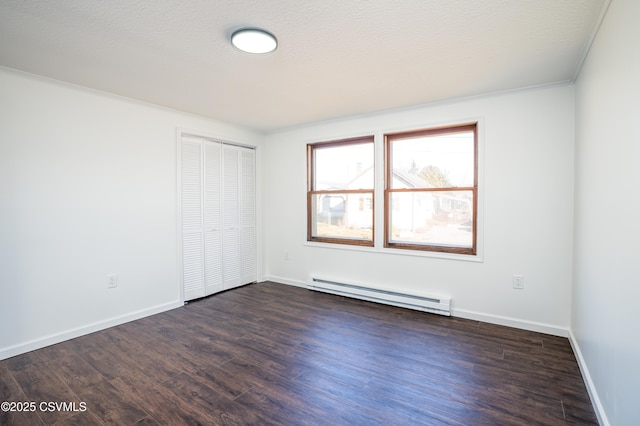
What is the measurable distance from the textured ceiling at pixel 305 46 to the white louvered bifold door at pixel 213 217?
1061 mm

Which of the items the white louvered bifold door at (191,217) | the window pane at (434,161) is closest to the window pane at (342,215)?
the window pane at (434,161)

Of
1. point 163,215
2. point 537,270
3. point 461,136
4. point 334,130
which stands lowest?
point 537,270

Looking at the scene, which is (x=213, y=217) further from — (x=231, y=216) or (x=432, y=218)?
(x=432, y=218)

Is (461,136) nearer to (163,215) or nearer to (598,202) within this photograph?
(598,202)

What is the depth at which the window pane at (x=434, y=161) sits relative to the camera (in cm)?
344

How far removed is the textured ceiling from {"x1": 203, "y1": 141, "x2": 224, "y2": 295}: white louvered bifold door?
3.48ft

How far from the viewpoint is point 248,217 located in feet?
15.8

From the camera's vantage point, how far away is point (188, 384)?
2158 millimetres

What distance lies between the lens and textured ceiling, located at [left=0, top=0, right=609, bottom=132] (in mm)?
1779

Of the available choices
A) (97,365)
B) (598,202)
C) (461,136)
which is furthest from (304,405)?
(461,136)

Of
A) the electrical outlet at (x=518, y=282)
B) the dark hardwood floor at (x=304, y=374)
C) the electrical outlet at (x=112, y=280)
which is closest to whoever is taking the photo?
the dark hardwood floor at (x=304, y=374)

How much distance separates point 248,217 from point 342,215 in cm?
154

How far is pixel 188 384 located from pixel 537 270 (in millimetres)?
3314

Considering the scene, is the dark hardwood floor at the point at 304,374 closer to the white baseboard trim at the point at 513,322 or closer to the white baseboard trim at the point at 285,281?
the white baseboard trim at the point at 513,322
